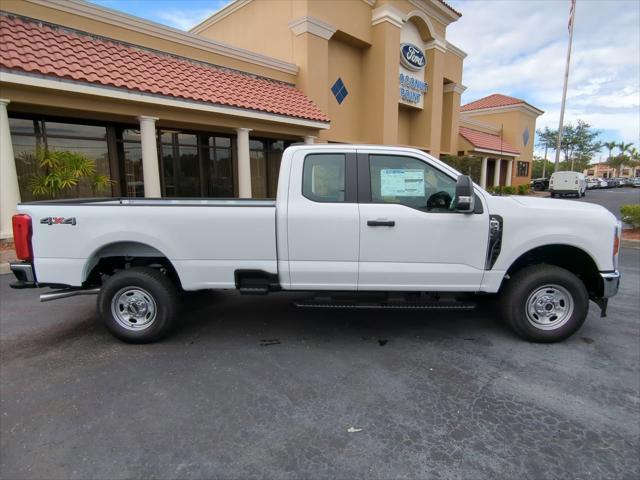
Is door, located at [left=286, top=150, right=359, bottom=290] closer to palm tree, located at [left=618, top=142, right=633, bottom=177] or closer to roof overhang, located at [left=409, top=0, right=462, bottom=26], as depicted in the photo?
roof overhang, located at [left=409, top=0, right=462, bottom=26]

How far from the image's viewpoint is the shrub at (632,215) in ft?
33.7

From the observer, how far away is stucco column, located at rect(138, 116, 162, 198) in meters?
9.41

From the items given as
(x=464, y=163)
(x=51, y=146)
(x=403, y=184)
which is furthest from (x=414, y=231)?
(x=464, y=163)

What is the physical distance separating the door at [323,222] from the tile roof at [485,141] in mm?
21950

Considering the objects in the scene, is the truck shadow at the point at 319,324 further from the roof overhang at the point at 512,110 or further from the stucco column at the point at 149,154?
the roof overhang at the point at 512,110

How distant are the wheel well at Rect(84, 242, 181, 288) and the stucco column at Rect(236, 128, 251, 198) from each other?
728cm

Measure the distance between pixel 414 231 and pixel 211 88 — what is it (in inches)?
337

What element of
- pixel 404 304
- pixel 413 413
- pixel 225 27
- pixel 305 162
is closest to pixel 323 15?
pixel 225 27

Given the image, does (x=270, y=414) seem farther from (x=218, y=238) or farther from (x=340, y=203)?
(x=340, y=203)

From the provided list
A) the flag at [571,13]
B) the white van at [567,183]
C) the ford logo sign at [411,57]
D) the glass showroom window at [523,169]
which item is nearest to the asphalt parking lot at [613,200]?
the white van at [567,183]

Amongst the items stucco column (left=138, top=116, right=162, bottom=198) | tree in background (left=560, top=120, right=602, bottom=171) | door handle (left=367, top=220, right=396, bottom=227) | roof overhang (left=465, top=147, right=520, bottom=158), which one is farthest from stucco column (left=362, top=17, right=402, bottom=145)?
→ tree in background (left=560, top=120, right=602, bottom=171)

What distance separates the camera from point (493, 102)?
31922 millimetres

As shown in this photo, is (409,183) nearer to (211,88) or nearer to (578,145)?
(211,88)

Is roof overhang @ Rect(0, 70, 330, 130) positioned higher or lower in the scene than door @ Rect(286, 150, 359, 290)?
higher
